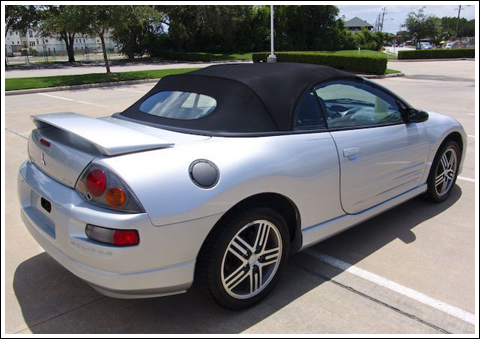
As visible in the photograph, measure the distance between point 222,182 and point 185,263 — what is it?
19.8 inches

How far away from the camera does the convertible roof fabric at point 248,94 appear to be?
2943mm

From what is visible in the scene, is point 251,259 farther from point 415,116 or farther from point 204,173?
point 415,116

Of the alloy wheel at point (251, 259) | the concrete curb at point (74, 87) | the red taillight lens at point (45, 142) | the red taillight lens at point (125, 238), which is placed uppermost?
the concrete curb at point (74, 87)

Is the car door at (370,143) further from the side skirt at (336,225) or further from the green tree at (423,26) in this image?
the green tree at (423,26)

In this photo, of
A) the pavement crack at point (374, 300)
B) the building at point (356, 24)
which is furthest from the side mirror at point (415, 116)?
the building at point (356, 24)

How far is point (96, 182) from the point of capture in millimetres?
2352

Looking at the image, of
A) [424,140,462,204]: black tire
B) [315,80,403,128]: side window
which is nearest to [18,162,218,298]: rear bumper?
[315,80,403,128]: side window

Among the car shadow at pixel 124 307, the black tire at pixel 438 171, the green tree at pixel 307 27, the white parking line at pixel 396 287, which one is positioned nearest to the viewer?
the car shadow at pixel 124 307

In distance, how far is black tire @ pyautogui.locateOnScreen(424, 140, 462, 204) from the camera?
14.2ft

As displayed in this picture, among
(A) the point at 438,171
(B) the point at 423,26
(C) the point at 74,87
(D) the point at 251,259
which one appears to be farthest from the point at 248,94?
(B) the point at 423,26

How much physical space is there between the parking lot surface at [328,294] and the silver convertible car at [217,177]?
0.27 meters

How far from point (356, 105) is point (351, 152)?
856mm

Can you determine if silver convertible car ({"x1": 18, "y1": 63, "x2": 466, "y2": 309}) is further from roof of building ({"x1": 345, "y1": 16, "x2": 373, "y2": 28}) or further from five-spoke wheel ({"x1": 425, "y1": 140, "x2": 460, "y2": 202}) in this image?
roof of building ({"x1": 345, "y1": 16, "x2": 373, "y2": 28})

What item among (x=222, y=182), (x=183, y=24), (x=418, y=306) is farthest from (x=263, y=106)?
Result: (x=183, y=24)
